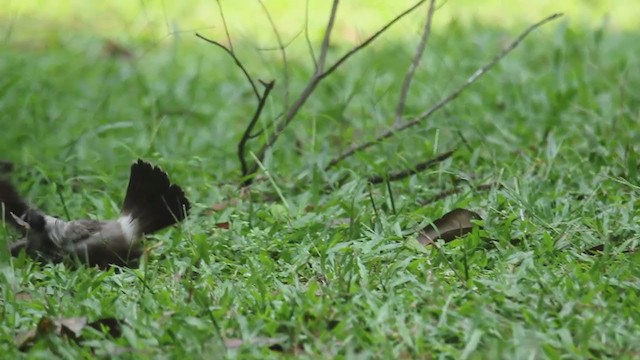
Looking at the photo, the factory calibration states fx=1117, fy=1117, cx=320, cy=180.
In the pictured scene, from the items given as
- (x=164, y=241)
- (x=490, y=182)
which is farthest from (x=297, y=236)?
(x=490, y=182)

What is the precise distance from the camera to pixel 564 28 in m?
6.15

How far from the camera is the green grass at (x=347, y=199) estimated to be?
256 centimetres

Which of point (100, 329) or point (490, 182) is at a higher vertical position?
point (100, 329)

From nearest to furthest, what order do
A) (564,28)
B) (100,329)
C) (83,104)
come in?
1. (100,329)
2. (83,104)
3. (564,28)

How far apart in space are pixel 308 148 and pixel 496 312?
6.46ft

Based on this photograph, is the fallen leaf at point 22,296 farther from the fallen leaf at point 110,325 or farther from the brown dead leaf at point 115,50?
the brown dead leaf at point 115,50

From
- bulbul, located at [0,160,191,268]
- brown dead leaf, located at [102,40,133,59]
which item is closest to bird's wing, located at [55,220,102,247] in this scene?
bulbul, located at [0,160,191,268]

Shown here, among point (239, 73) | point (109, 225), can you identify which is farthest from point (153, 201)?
point (239, 73)

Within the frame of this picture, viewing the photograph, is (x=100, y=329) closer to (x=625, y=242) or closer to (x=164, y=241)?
(x=164, y=241)

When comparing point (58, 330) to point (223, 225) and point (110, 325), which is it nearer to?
point (110, 325)

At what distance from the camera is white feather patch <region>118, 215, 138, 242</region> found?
3.28m

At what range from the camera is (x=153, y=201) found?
3301 mm

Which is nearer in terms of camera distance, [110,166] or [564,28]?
[110,166]

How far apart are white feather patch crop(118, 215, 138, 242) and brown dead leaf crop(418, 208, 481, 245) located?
0.84m
